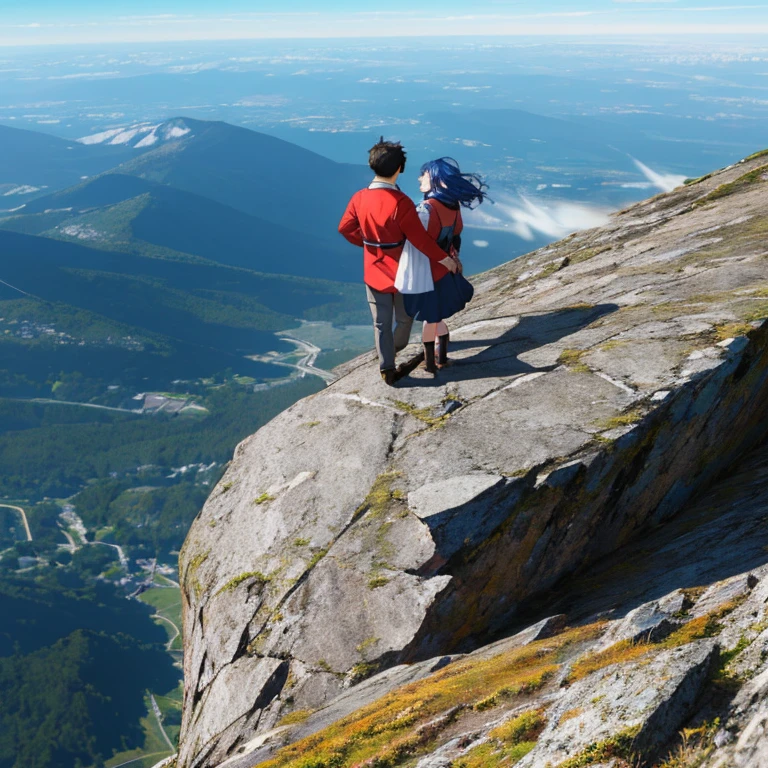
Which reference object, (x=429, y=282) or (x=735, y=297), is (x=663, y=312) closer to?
(x=735, y=297)

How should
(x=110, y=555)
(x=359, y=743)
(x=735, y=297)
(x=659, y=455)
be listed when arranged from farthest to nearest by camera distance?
(x=110, y=555)
(x=735, y=297)
(x=659, y=455)
(x=359, y=743)

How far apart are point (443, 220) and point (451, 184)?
2.11 feet

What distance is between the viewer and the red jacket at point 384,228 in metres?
10.8

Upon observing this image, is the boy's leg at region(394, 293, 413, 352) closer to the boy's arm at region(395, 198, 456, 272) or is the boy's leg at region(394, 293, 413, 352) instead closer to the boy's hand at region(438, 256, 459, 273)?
the boy's hand at region(438, 256, 459, 273)

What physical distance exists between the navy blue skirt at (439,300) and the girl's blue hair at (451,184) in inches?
54.2

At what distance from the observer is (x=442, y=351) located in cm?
1309

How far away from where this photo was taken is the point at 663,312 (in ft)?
41.6

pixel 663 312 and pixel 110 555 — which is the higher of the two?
pixel 663 312

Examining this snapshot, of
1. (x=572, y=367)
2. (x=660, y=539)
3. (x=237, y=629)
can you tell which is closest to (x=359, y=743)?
(x=237, y=629)

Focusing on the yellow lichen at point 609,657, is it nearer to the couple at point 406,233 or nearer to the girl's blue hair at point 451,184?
the couple at point 406,233

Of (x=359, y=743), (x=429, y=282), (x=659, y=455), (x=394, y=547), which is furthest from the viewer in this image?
(x=429, y=282)

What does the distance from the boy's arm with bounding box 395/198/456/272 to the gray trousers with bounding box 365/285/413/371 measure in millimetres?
1262

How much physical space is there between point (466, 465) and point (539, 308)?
7.43 m

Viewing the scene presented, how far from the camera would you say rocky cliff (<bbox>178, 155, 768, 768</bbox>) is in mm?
8422
